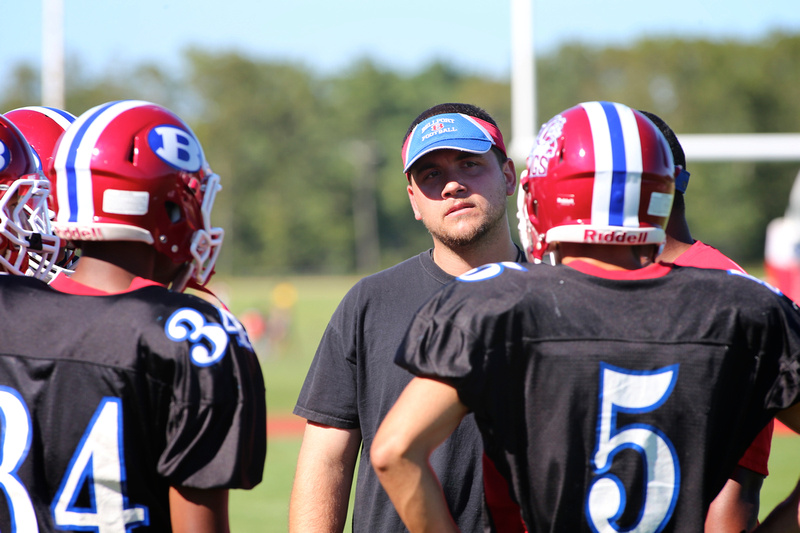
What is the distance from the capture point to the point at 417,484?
1.81 m

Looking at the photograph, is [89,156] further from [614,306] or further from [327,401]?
[614,306]

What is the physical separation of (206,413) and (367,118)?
197 feet

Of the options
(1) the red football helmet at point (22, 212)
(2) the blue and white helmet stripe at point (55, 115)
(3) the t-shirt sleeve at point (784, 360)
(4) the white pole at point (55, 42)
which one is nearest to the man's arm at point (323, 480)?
(1) the red football helmet at point (22, 212)

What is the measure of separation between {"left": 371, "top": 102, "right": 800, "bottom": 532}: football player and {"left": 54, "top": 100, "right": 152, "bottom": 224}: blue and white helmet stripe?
2.71 feet

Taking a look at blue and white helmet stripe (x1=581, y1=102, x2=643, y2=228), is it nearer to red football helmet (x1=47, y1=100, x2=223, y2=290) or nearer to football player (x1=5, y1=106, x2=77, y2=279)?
red football helmet (x1=47, y1=100, x2=223, y2=290)

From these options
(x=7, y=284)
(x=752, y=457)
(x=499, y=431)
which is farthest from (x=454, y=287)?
(x=752, y=457)

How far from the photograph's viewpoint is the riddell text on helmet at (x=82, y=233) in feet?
6.36

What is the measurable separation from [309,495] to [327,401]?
30cm

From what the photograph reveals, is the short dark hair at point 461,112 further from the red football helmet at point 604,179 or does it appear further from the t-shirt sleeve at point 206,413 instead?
the t-shirt sleeve at point 206,413

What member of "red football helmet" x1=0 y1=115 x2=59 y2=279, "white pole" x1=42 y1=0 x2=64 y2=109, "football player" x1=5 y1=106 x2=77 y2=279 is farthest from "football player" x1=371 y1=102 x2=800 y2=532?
"white pole" x1=42 y1=0 x2=64 y2=109

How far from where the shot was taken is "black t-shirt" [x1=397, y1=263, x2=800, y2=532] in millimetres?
1806

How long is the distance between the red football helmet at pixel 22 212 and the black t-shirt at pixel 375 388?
898 millimetres

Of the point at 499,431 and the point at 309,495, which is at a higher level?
the point at 499,431

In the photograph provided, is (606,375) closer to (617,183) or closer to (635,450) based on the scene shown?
(635,450)
